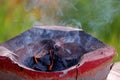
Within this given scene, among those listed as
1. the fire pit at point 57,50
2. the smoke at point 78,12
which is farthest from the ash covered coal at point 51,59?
the smoke at point 78,12

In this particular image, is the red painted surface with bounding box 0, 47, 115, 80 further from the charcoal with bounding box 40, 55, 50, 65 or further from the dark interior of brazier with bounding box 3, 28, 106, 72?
the charcoal with bounding box 40, 55, 50, 65

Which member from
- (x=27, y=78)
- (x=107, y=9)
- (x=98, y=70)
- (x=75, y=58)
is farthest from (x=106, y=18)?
(x=27, y=78)

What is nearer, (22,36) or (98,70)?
(98,70)

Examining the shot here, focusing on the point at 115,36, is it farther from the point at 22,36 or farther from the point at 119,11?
the point at 22,36

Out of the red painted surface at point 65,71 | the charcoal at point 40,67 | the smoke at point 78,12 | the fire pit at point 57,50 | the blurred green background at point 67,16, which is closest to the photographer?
the red painted surface at point 65,71

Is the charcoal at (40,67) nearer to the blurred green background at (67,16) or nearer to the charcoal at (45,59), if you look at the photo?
the charcoal at (45,59)

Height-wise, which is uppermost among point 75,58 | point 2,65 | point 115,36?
point 2,65

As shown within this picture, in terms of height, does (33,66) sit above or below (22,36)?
below
